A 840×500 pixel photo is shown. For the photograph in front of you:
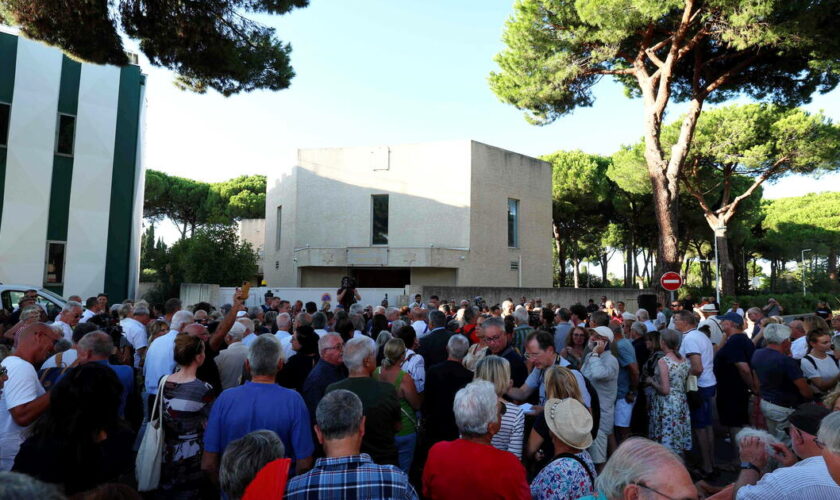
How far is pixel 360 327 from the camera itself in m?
7.64

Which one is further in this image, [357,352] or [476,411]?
[357,352]

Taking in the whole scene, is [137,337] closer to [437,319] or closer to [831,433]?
[437,319]

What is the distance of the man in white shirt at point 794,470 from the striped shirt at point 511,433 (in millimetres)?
1300

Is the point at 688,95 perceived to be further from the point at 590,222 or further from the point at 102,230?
the point at 102,230

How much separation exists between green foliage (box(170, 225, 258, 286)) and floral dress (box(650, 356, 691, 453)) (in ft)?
64.6

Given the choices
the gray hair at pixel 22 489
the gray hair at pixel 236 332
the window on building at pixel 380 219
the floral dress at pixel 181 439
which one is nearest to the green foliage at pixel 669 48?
the window on building at pixel 380 219

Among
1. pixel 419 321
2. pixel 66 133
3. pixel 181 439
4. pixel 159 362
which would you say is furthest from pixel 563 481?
pixel 66 133

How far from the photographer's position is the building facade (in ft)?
51.5

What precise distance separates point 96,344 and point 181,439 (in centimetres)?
Answer: 99

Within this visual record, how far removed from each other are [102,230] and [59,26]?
33.0 feet

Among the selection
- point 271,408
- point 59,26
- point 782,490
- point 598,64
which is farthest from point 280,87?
point 598,64

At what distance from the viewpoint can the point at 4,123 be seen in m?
15.8

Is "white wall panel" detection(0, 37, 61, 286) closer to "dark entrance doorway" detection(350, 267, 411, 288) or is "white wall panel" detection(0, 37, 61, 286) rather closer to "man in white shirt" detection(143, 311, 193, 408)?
"dark entrance doorway" detection(350, 267, 411, 288)

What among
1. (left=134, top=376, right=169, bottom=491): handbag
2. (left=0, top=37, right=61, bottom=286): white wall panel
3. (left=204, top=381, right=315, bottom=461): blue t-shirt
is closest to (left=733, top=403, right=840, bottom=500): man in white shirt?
(left=204, top=381, right=315, bottom=461): blue t-shirt
